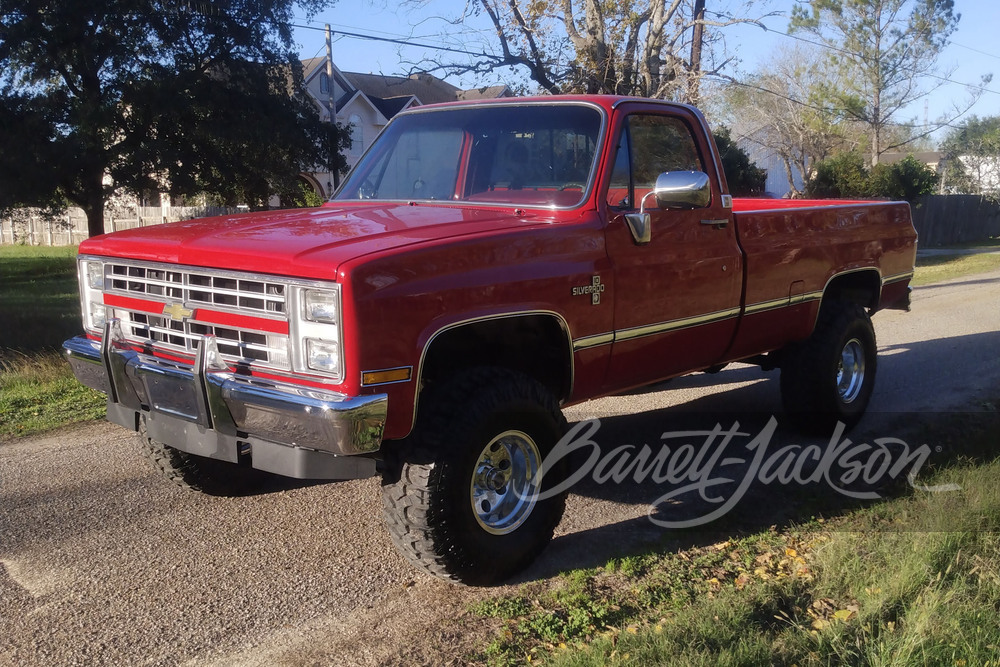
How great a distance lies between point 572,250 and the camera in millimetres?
4191

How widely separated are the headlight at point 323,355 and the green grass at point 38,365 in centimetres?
372

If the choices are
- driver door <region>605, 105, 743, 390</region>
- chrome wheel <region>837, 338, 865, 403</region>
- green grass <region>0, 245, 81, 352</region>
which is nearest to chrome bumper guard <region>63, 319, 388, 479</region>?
driver door <region>605, 105, 743, 390</region>

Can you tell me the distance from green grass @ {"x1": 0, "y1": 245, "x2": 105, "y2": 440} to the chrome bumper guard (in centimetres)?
269

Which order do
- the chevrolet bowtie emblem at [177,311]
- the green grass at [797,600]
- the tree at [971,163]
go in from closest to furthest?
the green grass at [797,600] → the chevrolet bowtie emblem at [177,311] → the tree at [971,163]

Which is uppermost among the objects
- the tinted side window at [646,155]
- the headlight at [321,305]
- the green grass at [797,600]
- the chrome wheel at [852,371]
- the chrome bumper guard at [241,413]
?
the tinted side window at [646,155]

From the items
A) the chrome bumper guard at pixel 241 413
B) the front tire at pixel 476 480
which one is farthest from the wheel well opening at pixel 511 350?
the chrome bumper guard at pixel 241 413

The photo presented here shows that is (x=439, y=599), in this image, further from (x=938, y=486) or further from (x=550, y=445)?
(x=938, y=486)

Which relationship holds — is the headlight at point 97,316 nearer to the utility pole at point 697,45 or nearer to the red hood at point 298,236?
the red hood at point 298,236

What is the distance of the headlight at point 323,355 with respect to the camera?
11.0 ft

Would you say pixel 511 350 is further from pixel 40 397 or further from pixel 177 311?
pixel 40 397

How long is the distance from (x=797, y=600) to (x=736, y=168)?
61.3 feet

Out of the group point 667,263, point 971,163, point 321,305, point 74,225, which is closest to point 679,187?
point 667,263

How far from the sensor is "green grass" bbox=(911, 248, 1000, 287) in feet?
56.8

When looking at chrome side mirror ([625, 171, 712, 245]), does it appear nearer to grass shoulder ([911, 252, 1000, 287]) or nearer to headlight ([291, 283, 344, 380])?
headlight ([291, 283, 344, 380])
